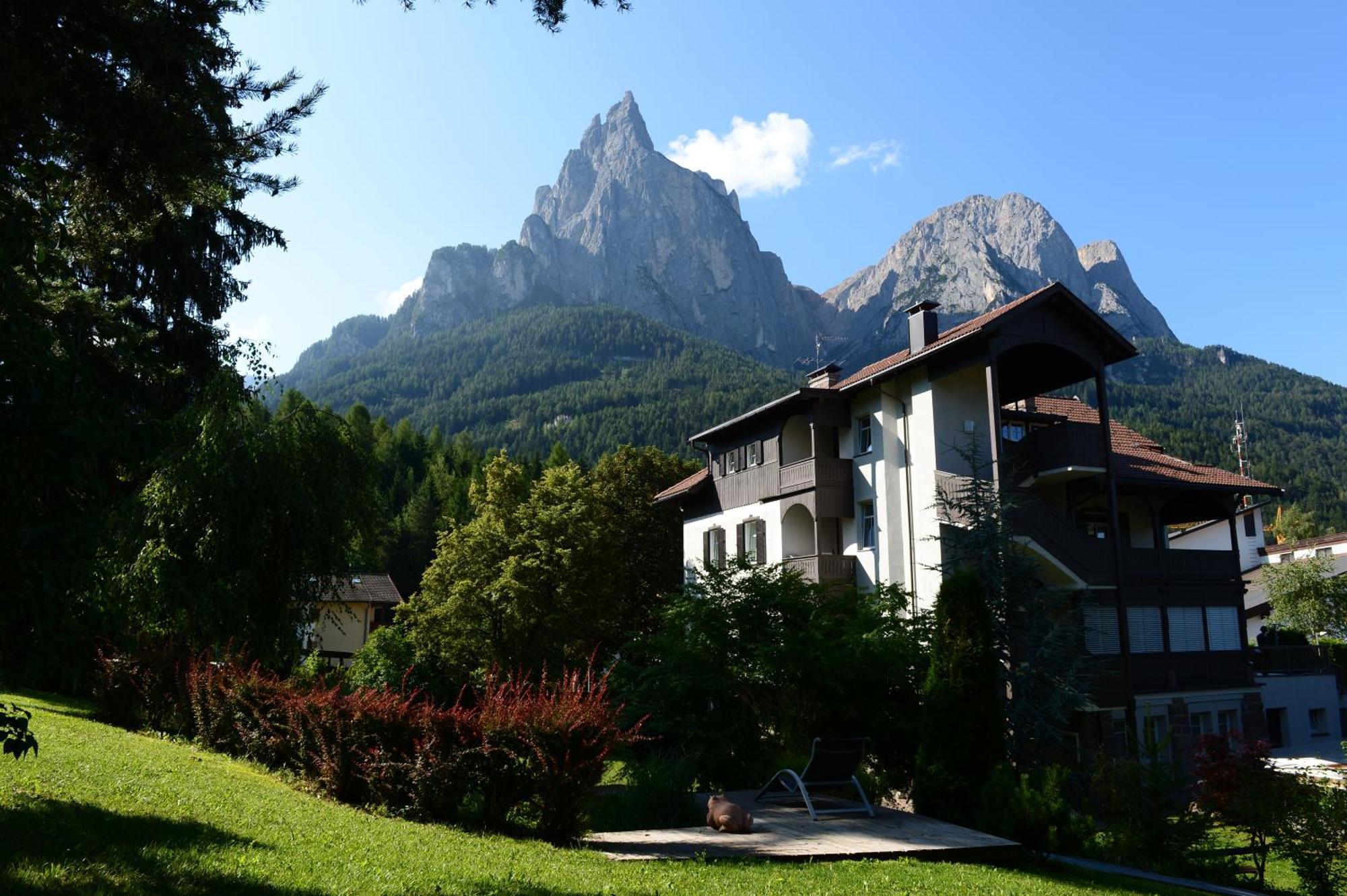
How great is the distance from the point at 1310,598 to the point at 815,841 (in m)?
38.4

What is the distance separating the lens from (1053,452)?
23.4 metres

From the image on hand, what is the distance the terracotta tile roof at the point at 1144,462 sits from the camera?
82.5 ft

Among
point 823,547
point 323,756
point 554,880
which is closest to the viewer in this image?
point 554,880

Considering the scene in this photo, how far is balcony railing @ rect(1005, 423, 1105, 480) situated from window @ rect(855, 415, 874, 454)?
4174 mm

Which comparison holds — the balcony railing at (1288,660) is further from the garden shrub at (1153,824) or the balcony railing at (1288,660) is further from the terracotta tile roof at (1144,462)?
the garden shrub at (1153,824)

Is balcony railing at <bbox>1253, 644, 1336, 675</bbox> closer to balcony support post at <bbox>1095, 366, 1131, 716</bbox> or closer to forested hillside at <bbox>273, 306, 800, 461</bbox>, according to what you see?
balcony support post at <bbox>1095, 366, 1131, 716</bbox>

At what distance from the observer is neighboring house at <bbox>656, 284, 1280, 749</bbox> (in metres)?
22.7

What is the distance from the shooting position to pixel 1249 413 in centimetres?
12156

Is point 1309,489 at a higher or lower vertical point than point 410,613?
higher


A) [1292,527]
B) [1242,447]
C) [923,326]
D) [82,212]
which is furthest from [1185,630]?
[1292,527]

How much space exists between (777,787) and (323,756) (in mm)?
6292

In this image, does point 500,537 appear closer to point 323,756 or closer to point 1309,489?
point 323,756

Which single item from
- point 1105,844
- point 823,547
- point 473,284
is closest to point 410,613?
point 823,547

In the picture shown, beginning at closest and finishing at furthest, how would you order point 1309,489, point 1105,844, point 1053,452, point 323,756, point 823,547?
point 323,756 < point 1105,844 < point 1053,452 < point 823,547 < point 1309,489
